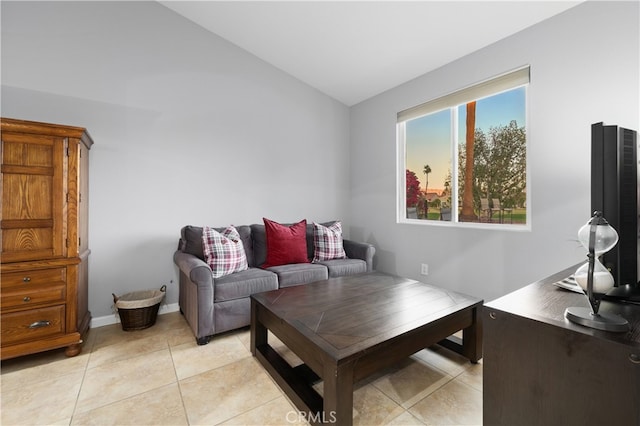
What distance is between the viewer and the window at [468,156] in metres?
2.53

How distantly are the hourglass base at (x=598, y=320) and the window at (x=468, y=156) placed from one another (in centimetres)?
184

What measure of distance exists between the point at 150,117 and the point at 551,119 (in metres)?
3.44

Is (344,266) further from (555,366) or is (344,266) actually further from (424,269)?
(555,366)

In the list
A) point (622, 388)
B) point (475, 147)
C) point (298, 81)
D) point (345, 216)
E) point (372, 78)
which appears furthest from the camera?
point (345, 216)

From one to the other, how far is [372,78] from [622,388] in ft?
10.8

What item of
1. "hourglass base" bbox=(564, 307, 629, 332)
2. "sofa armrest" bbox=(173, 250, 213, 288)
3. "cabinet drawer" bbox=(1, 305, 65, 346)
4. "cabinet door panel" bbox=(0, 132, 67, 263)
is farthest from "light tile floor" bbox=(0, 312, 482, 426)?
"hourglass base" bbox=(564, 307, 629, 332)

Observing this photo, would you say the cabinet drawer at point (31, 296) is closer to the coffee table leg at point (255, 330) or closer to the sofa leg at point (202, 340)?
the sofa leg at point (202, 340)

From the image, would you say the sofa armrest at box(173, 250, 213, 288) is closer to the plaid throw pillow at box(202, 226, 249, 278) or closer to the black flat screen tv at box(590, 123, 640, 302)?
the plaid throw pillow at box(202, 226, 249, 278)

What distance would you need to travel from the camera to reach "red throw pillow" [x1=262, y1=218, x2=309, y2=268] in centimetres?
293

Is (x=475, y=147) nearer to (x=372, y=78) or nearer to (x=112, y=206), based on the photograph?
(x=372, y=78)

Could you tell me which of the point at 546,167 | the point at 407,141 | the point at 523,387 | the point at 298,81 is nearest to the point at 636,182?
the point at 523,387

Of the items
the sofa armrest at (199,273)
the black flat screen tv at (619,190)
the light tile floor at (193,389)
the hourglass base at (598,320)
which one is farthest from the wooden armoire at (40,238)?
the black flat screen tv at (619,190)

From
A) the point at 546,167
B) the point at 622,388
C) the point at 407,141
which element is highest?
the point at 407,141

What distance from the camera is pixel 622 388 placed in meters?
0.74
